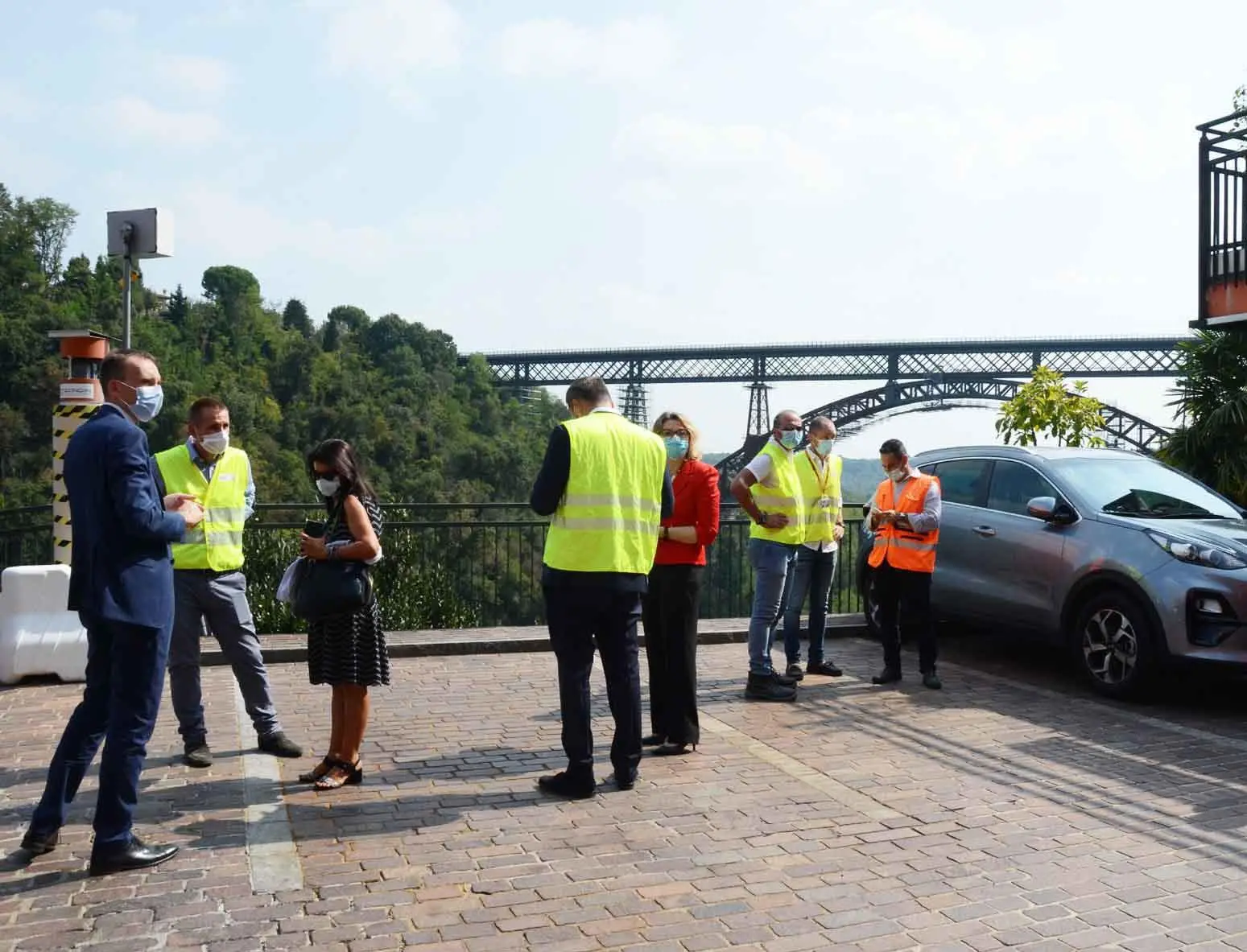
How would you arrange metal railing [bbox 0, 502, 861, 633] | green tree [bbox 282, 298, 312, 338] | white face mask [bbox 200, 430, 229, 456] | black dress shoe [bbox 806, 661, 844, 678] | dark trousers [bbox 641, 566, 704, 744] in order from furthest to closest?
1. green tree [bbox 282, 298, 312, 338]
2. metal railing [bbox 0, 502, 861, 633]
3. black dress shoe [bbox 806, 661, 844, 678]
4. dark trousers [bbox 641, 566, 704, 744]
5. white face mask [bbox 200, 430, 229, 456]

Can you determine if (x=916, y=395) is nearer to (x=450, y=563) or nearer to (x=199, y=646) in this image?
(x=450, y=563)

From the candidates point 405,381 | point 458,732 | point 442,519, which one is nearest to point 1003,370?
point 405,381

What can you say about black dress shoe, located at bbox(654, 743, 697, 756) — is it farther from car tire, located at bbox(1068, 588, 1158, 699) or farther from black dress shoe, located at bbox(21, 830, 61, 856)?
car tire, located at bbox(1068, 588, 1158, 699)

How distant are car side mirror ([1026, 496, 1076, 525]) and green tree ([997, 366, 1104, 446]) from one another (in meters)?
5.69

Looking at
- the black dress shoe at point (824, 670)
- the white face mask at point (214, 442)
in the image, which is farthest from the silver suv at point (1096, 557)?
the white face mask at point (214, 442)

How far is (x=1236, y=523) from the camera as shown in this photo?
8.76 metres

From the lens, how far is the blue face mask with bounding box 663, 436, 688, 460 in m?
7.17

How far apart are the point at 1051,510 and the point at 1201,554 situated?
3.52ft

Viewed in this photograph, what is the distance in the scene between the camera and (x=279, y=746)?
674cm

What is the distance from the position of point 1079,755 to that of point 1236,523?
2802 mm

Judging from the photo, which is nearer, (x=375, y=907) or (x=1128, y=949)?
(x=1128, y=949)

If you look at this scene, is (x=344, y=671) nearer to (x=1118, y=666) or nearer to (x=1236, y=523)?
(x=1118, y=666)

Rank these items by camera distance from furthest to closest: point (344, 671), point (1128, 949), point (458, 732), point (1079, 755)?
point (458, 732) → point (1079, 755) → point (344, 671) → point (1128, 949)

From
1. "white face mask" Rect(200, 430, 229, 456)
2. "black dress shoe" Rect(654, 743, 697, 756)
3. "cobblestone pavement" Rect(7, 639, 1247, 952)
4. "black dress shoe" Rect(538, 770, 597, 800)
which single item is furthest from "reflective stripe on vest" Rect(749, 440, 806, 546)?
"white face mask" Rect(200, 430, 229, 456)
